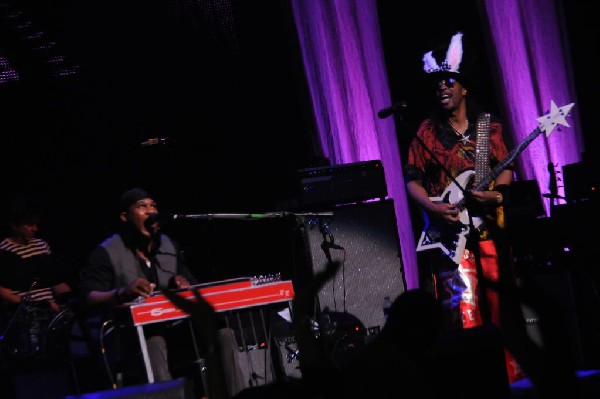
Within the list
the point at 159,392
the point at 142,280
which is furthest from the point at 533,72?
the point at 159,392

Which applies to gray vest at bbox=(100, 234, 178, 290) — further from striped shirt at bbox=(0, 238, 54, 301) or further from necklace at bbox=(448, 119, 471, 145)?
necklace at bbox=(448, 119, 471, 145)

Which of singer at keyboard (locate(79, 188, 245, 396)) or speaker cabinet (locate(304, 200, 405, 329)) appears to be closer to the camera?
singer at keyboard (locate(79, 188, 245, 396))

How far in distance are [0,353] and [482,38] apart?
15.8 ft

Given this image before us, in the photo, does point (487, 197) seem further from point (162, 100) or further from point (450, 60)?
point (162, 100)

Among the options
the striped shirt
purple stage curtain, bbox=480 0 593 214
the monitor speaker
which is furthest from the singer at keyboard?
purple stage curtain, bbox=480 0 593 214

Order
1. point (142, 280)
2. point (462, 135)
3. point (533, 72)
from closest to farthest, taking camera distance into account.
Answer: point (142, 280)
point (462, 135)
point (533, 72)

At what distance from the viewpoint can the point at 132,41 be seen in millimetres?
6824

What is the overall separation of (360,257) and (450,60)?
1560 mm

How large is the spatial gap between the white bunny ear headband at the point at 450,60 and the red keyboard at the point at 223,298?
2.06 meters

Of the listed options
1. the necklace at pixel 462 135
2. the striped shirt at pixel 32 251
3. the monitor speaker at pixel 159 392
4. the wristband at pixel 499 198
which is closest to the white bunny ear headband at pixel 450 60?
the necklace at pixel 462 135

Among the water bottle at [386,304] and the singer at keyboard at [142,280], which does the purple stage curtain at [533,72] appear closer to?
the water bottle at [386,304]

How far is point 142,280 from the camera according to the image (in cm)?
450

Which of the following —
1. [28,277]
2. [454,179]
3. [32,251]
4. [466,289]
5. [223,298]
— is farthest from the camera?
[32,251]

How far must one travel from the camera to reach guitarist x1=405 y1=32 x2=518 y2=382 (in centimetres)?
513
